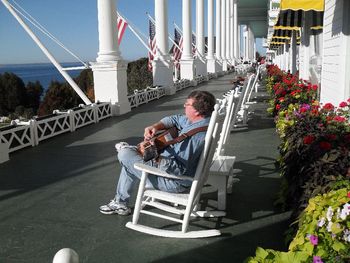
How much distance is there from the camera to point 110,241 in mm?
3525

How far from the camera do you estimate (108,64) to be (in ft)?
38.4

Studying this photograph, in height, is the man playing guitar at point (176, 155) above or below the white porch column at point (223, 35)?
below

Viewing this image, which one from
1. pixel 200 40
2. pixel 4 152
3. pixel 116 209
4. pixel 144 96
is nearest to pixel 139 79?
pixel 200 40

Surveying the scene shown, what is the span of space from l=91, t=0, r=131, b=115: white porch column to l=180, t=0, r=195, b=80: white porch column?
36.4ft

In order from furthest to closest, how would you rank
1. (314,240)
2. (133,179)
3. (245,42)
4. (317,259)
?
(245,42)
(133,179)
(314,240)
(317,259)

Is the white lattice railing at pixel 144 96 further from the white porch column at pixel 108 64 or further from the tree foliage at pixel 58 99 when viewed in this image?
the tree foliage at pixel 58 99

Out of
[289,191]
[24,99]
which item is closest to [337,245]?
[289,191]

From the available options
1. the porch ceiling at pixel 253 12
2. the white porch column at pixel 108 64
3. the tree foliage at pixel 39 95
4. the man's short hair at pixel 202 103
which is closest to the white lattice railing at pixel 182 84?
the white porch column at pixel 108 64

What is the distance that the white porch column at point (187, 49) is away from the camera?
22500 mm

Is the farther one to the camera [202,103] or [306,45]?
[306,45]

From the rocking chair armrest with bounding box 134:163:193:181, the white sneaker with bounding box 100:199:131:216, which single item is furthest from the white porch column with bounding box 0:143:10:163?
the rocking chair armrest with bounding box 134:163:193:181

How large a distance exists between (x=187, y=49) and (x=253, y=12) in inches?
1636

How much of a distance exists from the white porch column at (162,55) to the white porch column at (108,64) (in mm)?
5929

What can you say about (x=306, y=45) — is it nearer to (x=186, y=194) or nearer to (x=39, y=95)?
(x=186, y=194)
